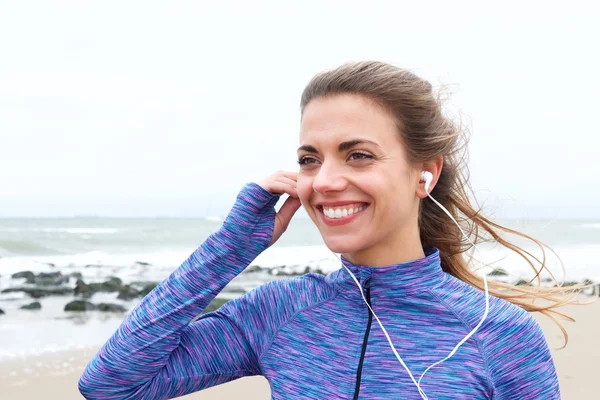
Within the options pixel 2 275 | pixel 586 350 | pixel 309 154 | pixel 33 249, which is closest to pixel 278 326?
pixel 309 154

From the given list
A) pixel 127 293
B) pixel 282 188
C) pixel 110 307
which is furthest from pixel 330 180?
pixel 127 293

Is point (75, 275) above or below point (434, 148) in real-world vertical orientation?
below

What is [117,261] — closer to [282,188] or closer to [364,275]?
[282,188]

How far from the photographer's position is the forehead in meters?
1.83

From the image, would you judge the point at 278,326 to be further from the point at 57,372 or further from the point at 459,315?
the point at 57,372

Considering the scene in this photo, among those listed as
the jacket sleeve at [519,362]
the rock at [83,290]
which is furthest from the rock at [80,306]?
the jacket sleeve at [519,362]

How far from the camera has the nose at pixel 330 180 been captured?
1806 millimetres

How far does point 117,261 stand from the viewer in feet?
53.3

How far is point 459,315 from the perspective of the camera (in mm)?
1847

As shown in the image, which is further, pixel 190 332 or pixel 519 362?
pixel 190 332

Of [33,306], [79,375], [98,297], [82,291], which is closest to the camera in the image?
[79,375]

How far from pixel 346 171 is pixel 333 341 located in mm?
492

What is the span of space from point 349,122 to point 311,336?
63 centimetres

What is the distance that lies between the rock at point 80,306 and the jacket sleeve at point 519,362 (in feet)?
24.9
